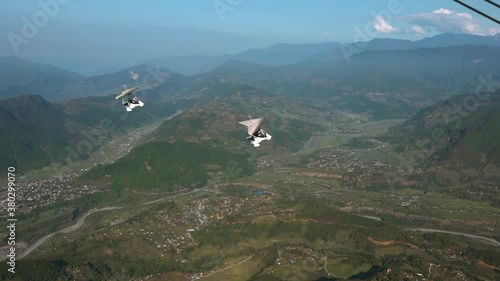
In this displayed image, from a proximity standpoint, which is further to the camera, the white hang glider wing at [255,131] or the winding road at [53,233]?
the winding road at [53,233]

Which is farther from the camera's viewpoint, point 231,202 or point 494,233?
point 231,202

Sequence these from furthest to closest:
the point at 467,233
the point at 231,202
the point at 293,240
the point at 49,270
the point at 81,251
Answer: the point at 231,202, the point at 467,233, the point at 293,240, the point at 81,251, the point at 49,270

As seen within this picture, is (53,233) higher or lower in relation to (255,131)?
lower

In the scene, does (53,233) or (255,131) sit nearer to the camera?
(255,131)

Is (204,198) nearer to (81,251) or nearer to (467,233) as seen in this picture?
(81,251)

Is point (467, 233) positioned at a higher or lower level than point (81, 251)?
lower

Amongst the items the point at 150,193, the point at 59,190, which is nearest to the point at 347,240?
the point at 150,193

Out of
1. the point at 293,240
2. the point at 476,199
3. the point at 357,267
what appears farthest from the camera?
the point at 476,199

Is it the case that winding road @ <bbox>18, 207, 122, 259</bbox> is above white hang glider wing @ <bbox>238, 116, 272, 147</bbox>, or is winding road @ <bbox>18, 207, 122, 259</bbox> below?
below

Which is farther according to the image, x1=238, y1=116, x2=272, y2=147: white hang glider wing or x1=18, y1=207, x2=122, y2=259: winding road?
x1=18, y1=207, x2=122, y2=259: winding road

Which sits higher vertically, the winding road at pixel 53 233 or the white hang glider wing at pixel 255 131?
the white hang glider wing at pixel 255 131

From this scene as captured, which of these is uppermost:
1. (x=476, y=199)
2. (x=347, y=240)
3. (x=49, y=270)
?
(x=49, y=270)
